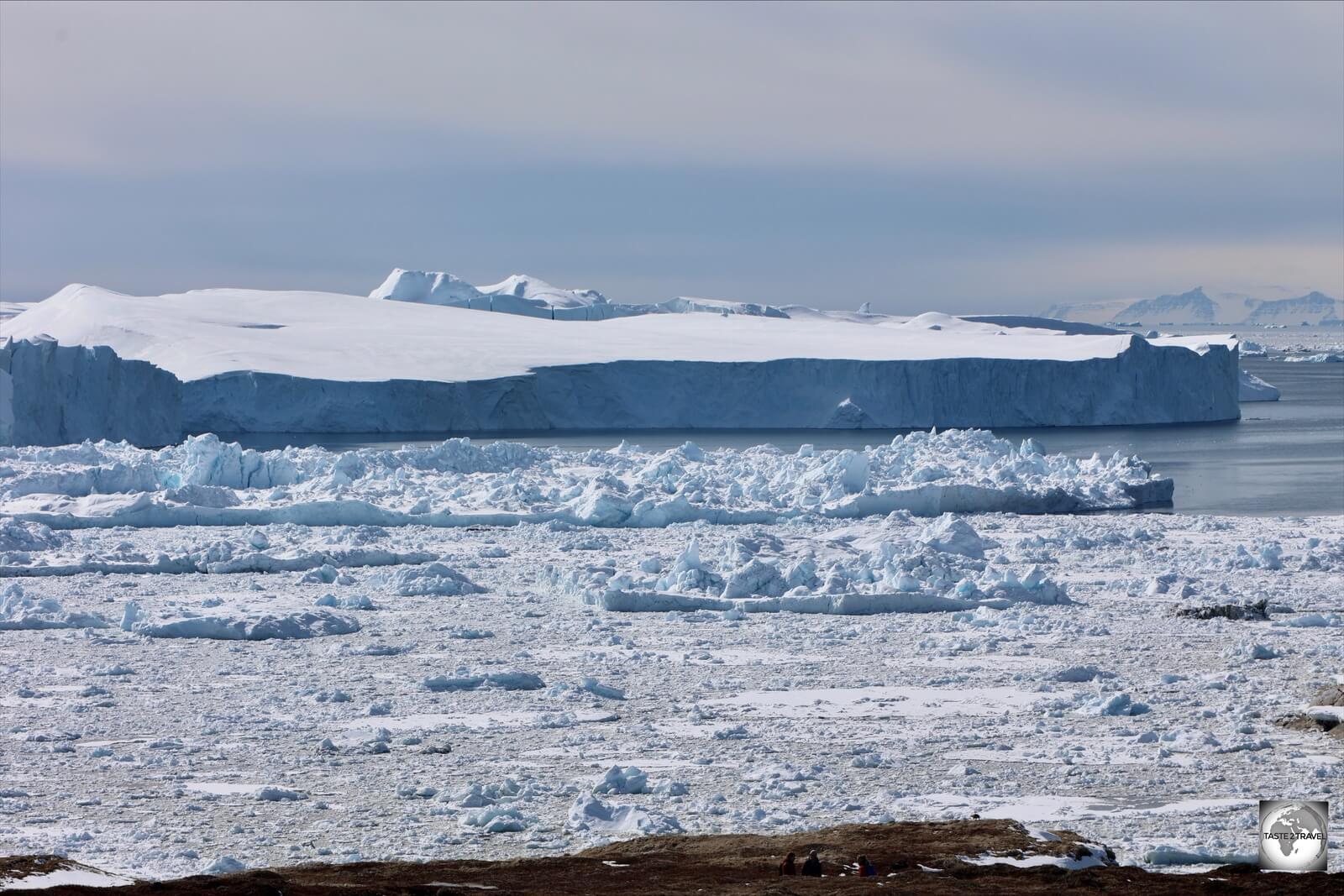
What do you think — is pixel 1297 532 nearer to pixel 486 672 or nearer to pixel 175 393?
pixel 486 672

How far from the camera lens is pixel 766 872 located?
4934 mm

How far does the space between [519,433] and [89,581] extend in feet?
66.6

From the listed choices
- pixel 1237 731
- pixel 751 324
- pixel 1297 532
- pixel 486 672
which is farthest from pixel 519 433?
pixel 1237 731

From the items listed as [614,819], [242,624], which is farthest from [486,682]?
[614,819]

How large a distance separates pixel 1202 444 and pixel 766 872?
2641 cm

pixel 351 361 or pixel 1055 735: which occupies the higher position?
pixel 351 361

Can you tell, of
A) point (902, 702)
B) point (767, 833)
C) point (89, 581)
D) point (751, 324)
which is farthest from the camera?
point (751, 324)

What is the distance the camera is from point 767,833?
5898 millimetres

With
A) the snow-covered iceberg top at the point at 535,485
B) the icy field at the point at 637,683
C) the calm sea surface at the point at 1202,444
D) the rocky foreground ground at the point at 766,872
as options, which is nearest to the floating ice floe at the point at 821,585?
the icy field at the point at 637,683

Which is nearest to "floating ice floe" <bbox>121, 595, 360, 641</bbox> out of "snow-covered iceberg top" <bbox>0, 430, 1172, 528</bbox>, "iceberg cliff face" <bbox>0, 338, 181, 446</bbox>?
"snow-covered iceberg top" <bbox>0, 430, 1172, 528</bbox>

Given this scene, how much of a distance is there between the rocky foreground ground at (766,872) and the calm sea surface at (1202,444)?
556 inches

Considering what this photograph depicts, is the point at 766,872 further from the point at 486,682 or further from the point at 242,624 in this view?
the point at 242,624

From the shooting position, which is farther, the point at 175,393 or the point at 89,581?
the point at 175,393

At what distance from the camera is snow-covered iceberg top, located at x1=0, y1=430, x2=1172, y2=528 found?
17.1 meters
